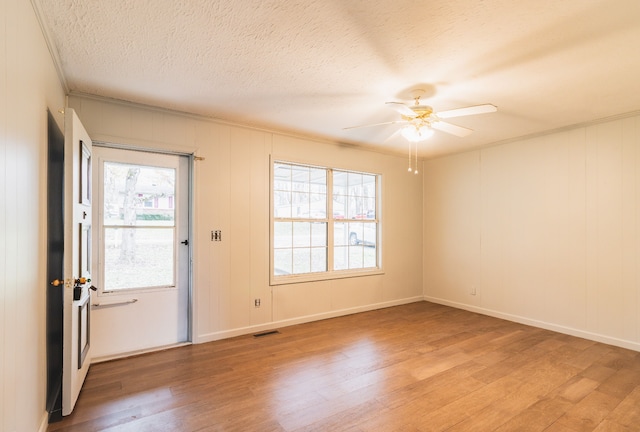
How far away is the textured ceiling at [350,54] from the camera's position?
6.08 ft

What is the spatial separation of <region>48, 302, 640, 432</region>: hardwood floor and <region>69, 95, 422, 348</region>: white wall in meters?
0.39

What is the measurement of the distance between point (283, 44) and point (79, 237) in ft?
6.64

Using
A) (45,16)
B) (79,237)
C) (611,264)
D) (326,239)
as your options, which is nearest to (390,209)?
(326,239)

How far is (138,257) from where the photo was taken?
3318 millimetres

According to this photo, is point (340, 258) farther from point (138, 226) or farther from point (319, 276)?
point (138, 226)

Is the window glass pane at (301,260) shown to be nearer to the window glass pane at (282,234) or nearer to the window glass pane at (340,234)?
the window glass pane at (282,234)

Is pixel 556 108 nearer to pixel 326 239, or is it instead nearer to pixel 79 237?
pixel 326 239

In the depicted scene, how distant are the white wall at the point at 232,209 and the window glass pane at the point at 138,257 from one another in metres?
0.31

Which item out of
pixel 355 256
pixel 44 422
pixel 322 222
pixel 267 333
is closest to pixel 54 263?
pixel 44 422

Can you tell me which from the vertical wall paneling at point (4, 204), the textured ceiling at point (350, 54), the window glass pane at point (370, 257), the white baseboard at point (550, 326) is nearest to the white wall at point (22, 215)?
the vertical wall paneling at point (4, 204)

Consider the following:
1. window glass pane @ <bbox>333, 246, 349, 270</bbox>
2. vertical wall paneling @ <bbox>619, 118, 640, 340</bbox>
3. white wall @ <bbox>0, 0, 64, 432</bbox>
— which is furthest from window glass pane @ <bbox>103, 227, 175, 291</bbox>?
vertical wall paneling @ <bbox>619, 118, 640, 340</bbox>

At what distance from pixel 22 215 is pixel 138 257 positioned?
1775 mm

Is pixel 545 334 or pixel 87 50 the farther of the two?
pixel 545 334

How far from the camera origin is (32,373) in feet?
6.00
